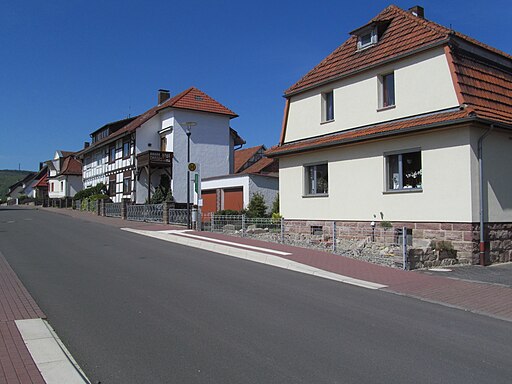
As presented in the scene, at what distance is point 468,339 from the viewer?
639 centimetres

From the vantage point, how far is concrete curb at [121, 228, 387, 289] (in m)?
10.8

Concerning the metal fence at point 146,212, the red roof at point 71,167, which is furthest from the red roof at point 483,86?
the red roof at point 71,167

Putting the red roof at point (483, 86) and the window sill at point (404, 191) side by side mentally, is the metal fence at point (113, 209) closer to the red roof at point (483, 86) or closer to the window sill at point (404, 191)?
the window sill at point (404, 191)

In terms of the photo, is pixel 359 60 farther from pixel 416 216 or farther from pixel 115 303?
pixel 115 303

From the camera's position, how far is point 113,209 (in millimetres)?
35812

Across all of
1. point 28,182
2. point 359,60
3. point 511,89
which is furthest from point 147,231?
point 28,182

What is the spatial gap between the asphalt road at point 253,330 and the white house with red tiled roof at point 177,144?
2554 cm

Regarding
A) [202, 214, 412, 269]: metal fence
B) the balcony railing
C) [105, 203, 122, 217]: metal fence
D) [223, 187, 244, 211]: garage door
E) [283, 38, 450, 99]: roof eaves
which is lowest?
[202, 214, 412, 269]: metal fence

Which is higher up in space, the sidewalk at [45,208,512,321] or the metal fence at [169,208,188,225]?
the metal fence at [169,208,188,225]

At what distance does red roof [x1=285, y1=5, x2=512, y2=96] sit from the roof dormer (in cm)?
12

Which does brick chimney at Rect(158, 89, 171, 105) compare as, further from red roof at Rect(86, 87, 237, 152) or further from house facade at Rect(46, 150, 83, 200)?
house facade at Rect(46, 150, 83, 200)

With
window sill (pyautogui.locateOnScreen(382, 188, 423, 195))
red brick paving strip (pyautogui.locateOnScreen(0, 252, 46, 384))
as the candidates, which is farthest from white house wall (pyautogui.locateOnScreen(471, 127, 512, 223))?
red brick paving strip (pyautogui.locateOnScreen(0, 252, 46, 384))

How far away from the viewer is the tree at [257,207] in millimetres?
25869

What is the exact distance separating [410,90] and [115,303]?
469 inches
